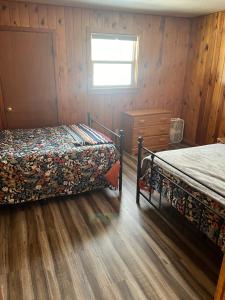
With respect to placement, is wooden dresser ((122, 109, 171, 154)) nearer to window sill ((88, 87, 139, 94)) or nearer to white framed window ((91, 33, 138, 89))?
window sill ((88, 87, 139, 94))

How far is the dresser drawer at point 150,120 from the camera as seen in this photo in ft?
13.9

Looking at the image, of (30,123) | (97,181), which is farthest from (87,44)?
(97,181)

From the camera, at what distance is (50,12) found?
3482mm

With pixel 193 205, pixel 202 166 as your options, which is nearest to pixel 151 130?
pixel 202 166

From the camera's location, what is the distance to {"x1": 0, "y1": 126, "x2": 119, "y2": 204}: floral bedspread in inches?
102

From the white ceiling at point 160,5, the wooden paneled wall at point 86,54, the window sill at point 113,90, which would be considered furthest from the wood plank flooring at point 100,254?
the white ceiling at point 160,5

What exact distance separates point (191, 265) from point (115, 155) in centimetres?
150

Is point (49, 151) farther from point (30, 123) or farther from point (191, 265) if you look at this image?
point (191, 265)

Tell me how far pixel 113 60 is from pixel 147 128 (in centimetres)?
135

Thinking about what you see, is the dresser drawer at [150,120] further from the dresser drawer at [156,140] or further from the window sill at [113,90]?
the window sill at [113,90]

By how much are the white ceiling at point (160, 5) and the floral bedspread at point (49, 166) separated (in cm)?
197

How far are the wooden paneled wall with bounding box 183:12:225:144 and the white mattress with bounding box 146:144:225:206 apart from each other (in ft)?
5.28

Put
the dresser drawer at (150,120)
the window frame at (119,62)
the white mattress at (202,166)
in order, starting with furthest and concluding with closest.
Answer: the dresser drawer at (150,120)
the window frame at (119,62)
the white mattress at (202,166)

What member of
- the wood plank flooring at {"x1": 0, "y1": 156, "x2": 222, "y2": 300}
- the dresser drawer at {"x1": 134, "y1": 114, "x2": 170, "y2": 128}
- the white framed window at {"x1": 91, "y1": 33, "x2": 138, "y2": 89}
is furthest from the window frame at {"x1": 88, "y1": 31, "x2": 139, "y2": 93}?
the wood plank flooring at {"x1": 0, "y1": 156, "x2": 222, "y2": 300}
